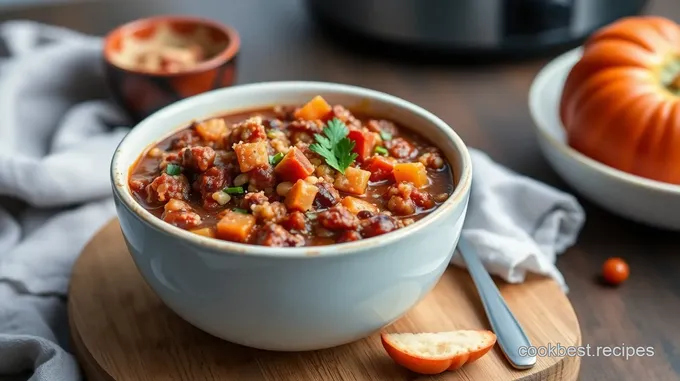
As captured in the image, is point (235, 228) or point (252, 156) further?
point (252, 156)

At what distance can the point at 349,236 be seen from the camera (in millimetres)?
1739

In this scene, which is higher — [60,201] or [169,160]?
[169,160]

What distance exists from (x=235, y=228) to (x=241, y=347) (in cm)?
35

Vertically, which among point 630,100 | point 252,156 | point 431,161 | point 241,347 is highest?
point 252,156

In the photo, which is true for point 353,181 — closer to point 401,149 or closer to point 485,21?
point 401,149

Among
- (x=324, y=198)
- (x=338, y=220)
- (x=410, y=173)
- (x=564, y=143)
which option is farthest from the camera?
(x=564, y=143)

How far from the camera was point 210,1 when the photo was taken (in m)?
4.24

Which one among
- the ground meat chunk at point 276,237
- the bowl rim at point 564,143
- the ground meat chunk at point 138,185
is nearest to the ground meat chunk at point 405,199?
the ground meat chunk at point 276,237

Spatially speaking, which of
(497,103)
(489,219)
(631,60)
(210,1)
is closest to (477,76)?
(497,103)

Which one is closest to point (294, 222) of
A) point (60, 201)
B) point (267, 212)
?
point (267, 212)

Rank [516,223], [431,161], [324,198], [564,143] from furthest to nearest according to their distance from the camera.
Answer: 1. [564,143]
2. [516,223]
3. [431,161]
4. [324,198]

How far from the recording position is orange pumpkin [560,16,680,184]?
2.43 metres

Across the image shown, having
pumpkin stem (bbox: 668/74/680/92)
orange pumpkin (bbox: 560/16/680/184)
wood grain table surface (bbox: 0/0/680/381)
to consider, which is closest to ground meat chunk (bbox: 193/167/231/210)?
wood grain table surface (bbox: 0/0/680/381)

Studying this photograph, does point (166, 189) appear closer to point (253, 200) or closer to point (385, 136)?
point (253, 200)
